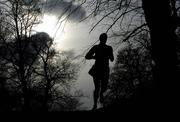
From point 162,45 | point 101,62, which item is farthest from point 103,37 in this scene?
point 162,45

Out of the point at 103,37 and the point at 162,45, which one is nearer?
the point at 162,45

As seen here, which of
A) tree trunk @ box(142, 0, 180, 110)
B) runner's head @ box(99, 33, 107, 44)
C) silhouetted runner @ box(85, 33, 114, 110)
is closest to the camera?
tree trunk @ box(142, 0, 180, 110)

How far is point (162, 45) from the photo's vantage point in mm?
7051

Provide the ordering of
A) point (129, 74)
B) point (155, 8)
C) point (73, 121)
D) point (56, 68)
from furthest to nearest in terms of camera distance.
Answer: point (129, 74)
point (56, 68)
point (155, 8)
point (73, 121)

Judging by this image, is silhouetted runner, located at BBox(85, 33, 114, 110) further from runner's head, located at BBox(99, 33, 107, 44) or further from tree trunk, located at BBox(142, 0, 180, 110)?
tree trunk, located at BBox(142, 0, 180, 110)

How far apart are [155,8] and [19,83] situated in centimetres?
1896

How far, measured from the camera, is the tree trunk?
686 centimetres

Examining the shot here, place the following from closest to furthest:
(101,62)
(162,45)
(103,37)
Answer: (162,45)
(103,37)
(101,62)

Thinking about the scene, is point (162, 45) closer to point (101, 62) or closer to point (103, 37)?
point (103, 37)

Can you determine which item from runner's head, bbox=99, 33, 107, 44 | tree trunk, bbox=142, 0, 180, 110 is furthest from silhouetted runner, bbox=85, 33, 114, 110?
tree trunk, bbox=142, 0, 180, 110

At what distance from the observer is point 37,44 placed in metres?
25.7

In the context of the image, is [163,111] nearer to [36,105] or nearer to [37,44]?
[37,44]

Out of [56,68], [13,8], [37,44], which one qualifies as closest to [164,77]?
[13,8]

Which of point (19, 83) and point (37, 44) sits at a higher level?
point (37, 44)
